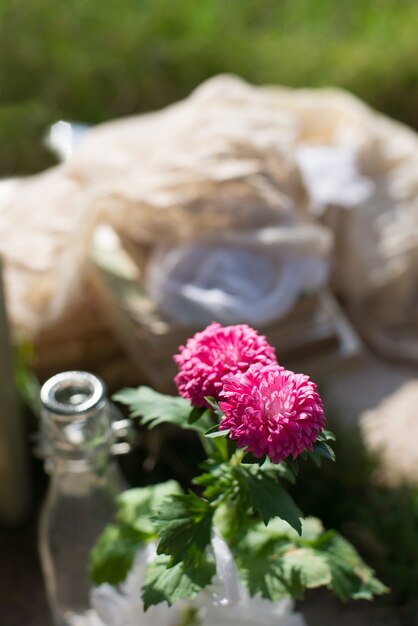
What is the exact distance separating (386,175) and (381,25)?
3.01ft

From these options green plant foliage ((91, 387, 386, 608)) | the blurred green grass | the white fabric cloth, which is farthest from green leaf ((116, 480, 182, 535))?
the blurred green grass

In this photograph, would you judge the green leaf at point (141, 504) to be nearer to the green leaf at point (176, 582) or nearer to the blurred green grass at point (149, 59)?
the green leaf at point (176, 582)

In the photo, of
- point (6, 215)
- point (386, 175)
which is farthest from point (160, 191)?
point (386, 175)

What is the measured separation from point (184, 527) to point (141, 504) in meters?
0.13

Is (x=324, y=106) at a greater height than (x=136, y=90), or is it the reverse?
(x=324, y=106)

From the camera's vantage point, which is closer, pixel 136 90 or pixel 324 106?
pixel 324 106

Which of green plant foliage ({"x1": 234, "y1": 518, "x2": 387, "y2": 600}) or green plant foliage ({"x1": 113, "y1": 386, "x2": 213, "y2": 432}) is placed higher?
green plant foliage ({"x1": 113, "y1": 386, "x2": 213, "y2": 432})

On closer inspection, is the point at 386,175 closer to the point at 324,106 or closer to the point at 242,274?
the point at 324,106

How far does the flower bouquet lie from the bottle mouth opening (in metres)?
0.06

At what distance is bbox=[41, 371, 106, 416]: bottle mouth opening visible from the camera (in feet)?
1.90

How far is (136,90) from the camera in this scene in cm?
188

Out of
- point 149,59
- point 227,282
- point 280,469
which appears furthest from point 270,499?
point 149,59

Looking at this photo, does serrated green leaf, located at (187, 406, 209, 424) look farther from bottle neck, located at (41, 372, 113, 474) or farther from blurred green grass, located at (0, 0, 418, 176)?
blurred green grass, located at (0, 0, 418, 176)

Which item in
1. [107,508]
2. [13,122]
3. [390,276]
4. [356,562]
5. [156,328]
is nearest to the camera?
[356,562]
